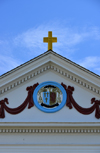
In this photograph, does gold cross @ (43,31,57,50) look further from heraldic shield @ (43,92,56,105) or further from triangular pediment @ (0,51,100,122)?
heraldic shield @ (43,92,56,105)

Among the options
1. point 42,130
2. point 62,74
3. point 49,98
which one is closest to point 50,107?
point 49,98

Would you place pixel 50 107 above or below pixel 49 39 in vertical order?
below

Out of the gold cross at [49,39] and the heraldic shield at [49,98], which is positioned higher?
the gold cross at [49,39]

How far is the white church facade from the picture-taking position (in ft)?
43.1

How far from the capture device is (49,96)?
13.8 metres

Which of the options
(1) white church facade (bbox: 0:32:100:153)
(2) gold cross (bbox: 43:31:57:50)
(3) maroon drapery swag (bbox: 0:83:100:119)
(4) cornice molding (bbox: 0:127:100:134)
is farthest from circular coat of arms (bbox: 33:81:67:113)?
(2) gold cross (bbox: 43:31:57:50)

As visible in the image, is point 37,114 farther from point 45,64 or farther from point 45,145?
point 45,64

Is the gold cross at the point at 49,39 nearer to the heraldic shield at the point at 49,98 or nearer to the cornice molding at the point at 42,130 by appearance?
the heraldic shield at the point at 49,98

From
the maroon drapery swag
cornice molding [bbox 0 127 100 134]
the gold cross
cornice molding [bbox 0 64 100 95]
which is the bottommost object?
cornice molding [bbox 0 127 100 134]

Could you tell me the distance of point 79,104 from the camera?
544 inches

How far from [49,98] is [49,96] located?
91 mm

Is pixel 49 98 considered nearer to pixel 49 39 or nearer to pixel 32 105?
pixel 32 105

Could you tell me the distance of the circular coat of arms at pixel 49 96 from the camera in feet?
44.7

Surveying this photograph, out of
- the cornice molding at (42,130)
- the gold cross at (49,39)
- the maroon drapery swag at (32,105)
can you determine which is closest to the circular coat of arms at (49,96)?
the maroon drapery swag at (32,105)
